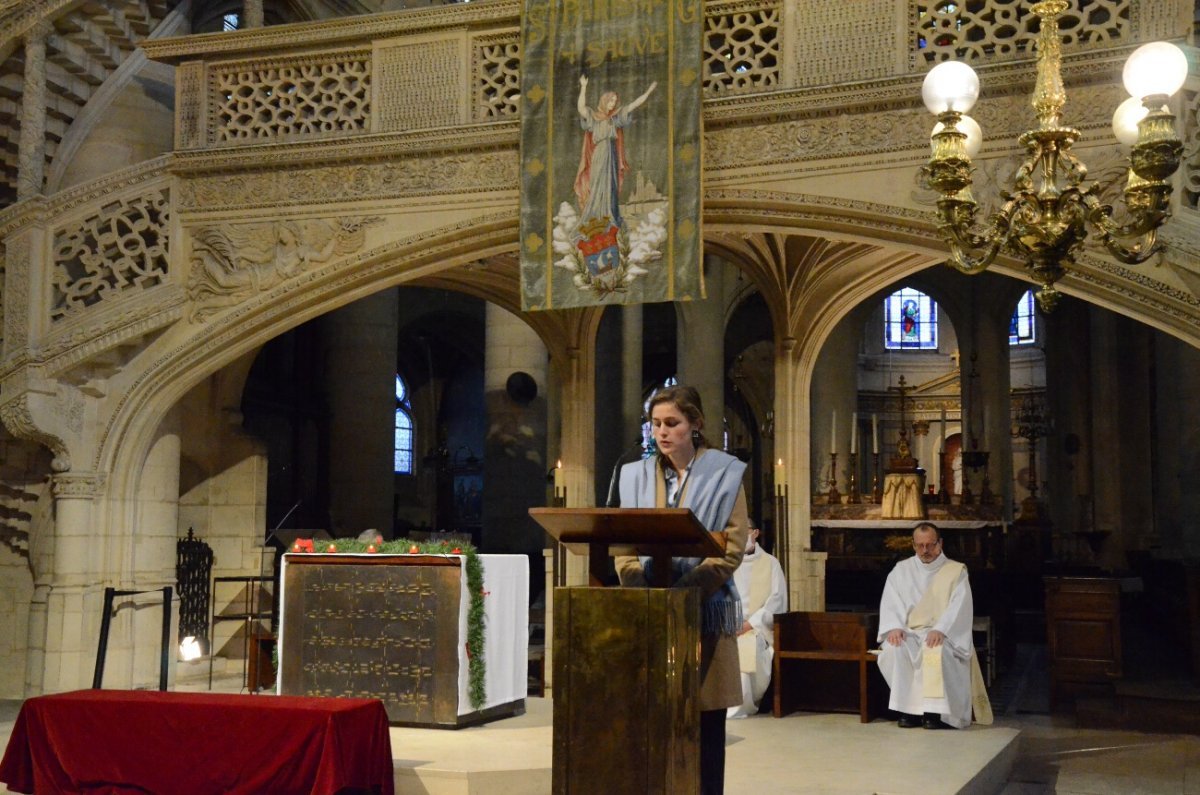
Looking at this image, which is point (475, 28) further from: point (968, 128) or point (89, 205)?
point (968, 128)

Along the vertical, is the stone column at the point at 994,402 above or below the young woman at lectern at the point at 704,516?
above

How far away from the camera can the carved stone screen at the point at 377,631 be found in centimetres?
761

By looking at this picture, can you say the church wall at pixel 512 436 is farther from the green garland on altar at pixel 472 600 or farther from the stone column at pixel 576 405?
the green garland on altar at pixel 472 600

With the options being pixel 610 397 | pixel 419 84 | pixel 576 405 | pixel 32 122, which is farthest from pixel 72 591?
pixel 610 397

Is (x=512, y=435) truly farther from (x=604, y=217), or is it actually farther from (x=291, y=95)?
(x=604, y=217)

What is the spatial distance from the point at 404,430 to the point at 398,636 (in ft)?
68.9

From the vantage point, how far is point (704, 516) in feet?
13.3

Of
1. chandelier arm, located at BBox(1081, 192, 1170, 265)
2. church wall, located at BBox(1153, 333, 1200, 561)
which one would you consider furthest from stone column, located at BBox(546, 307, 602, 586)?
chandelier arm, located at BBox(1081, 192, 1170, 265)

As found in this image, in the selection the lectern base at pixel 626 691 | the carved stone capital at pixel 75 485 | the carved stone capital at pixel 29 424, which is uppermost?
the carved stone capital at pixel 29 424

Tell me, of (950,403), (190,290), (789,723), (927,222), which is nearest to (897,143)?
(927,222)

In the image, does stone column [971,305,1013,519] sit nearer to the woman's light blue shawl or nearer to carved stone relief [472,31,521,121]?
carved stone relief [472,31,521,121]

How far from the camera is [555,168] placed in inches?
372

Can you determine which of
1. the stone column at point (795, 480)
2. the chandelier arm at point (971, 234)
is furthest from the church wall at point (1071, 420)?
the chandelier arm at point (971, 234)

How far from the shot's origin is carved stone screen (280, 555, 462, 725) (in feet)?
25.0
